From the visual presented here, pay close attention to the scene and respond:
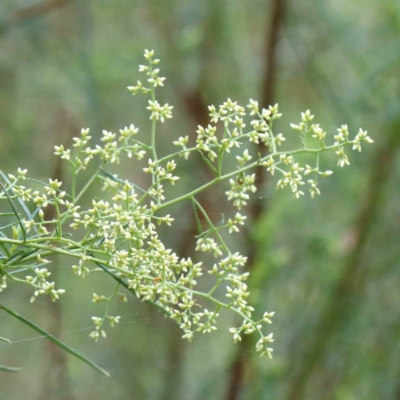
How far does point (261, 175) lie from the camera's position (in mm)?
2623

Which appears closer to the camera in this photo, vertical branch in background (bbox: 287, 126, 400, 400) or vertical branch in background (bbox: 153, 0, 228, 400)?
vertical branch in background (bbox: 287, 126, 400, 400)

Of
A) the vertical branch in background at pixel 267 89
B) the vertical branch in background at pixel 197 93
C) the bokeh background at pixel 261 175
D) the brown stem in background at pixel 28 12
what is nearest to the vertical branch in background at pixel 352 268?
the bokeh background at pixel 261 175

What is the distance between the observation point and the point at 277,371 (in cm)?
258

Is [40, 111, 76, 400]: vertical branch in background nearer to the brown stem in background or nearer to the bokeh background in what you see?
the bokeh background

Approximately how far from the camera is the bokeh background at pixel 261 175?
2.58m

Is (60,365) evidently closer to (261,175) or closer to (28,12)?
(261,175)

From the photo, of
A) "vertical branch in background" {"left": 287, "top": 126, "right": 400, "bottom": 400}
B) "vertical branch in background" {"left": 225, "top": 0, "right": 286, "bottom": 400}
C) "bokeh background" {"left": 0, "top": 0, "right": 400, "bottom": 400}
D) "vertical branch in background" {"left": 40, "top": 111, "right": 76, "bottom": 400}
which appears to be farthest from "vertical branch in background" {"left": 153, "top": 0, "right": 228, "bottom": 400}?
"vertical branch in background" {"left": 287, "top": 126, "right": 400, "bottom": 400}

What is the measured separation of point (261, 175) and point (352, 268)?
22.0 inches

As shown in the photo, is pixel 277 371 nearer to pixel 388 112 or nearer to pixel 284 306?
pixel 284 306

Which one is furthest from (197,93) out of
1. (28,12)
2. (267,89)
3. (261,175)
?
(28,12)

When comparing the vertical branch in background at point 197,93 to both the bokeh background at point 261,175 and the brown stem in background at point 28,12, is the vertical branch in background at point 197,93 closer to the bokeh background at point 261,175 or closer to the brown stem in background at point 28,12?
the bokeh background at point 261,175

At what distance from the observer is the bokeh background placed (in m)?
2.58

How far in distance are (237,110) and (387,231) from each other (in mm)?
2129

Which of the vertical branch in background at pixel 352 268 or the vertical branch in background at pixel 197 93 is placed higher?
the vertical branch in background at pixel 197 93
